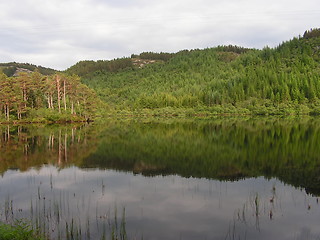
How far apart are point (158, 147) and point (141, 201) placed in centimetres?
1633

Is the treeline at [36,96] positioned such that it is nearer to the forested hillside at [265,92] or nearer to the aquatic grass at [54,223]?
the forested hillside at [265,92]

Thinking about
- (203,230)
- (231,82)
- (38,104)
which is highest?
(231,82)

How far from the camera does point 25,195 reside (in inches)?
613

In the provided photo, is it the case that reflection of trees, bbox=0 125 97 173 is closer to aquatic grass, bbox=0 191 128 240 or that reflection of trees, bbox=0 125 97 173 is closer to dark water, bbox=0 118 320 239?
dark water, bbox=0 118 320 239

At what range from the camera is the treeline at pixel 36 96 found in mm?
67875

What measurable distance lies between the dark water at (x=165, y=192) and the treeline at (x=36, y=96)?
138ft

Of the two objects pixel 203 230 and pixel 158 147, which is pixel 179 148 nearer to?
pixel 158 147

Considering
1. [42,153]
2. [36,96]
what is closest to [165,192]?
[42,153]

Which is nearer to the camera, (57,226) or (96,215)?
(57,226)

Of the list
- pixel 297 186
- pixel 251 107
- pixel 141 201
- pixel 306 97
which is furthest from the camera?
pixel 306 97

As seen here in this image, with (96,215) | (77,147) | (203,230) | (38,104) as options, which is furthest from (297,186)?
(38,104)

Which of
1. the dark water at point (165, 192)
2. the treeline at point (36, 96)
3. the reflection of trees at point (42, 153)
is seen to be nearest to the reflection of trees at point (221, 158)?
the dark water at point (165, 192)

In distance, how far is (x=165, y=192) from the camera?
16.1 metres

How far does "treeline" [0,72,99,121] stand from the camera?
67.9 metres
